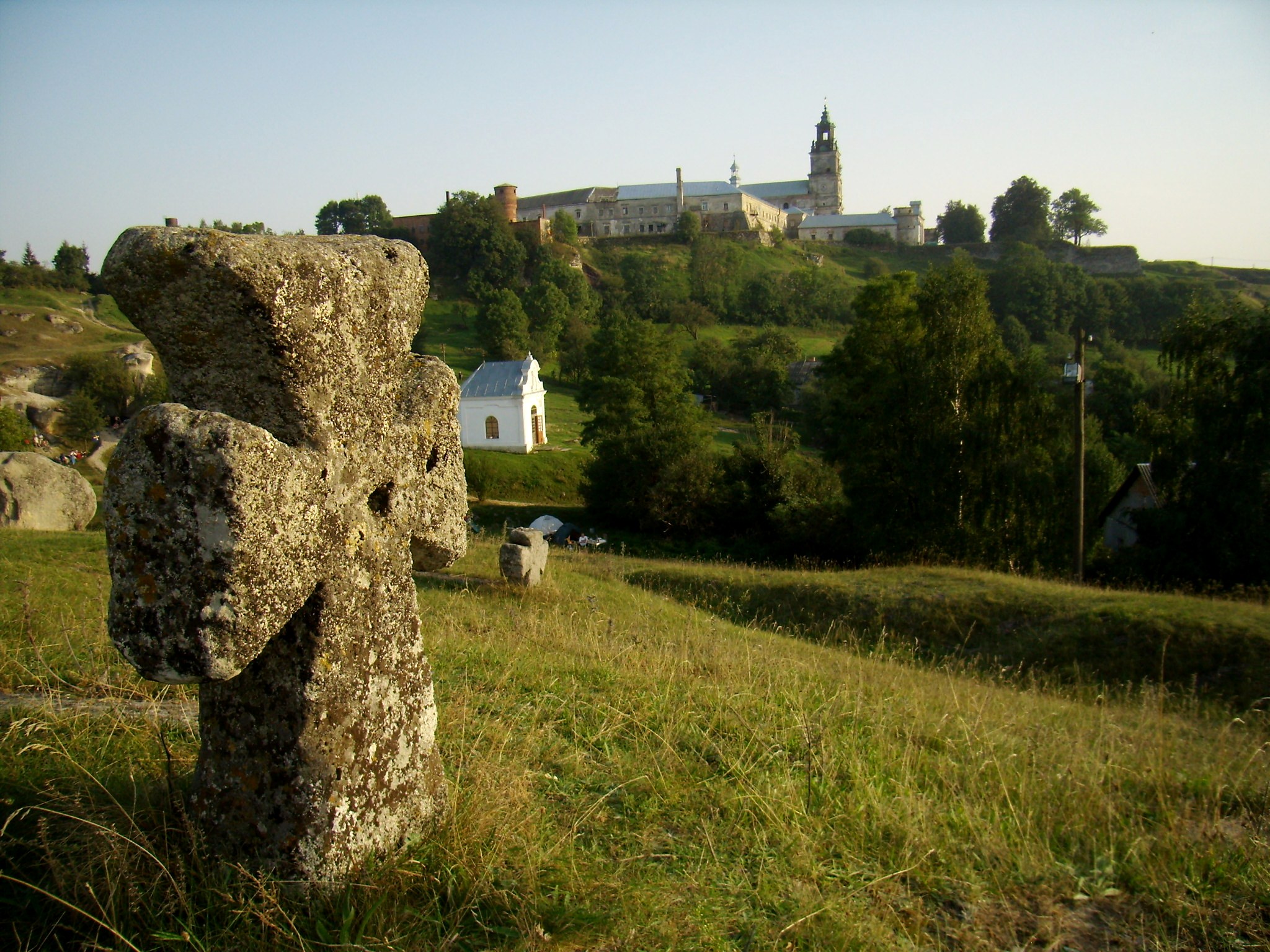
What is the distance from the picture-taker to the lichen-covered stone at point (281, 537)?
230 cm

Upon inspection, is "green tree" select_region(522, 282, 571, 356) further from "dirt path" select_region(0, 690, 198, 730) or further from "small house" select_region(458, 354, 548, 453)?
"dirt path" select_region(0, 690, 198, 730)

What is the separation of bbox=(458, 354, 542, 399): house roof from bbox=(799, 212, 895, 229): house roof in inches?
3764

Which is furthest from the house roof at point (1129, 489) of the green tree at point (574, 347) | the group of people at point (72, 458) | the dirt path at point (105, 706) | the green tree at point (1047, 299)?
the green tree at point (1047, 299)

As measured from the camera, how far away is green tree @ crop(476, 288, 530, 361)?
66.2 m

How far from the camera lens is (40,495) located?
18078 millimetres

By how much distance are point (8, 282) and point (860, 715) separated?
8345cm

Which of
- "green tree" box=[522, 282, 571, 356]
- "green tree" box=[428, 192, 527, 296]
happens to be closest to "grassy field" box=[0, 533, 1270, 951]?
"green tree" box=[522, 282, 571, 356]

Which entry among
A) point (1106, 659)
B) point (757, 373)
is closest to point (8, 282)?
point (757, 373)

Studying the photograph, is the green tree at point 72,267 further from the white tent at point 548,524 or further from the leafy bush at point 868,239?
the leafy bush at point 868,239

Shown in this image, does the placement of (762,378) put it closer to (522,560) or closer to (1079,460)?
(1079,460)

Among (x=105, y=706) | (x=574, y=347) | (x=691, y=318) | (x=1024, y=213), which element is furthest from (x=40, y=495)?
(x=1024, y=213)

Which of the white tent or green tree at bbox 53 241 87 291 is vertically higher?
green tree at bbox 53 241 87 291

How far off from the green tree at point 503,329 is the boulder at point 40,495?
47.4 metres

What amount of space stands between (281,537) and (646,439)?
3314 centimetres
